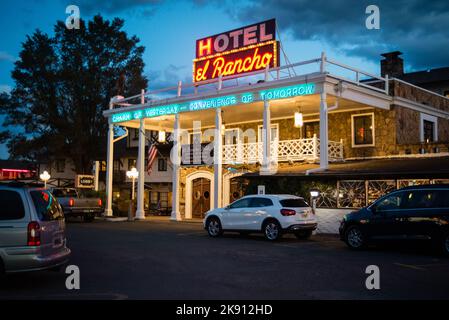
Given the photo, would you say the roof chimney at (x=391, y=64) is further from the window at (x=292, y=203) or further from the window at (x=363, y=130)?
the window at (x=292, y=203)

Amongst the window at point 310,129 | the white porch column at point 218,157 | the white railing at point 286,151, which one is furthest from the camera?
the window at point 310,129

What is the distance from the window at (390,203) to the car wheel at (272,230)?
3.63m

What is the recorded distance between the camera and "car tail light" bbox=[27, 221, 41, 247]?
8367 millimetres

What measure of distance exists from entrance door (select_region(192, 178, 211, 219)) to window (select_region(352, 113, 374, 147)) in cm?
947

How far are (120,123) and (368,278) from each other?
24.4 meters

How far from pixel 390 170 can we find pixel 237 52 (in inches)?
463

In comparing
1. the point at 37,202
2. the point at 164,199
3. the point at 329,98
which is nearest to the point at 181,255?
the point at 37,202

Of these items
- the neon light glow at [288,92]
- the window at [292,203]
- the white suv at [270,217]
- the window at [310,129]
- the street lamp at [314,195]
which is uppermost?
the neon light glow at [288,92]

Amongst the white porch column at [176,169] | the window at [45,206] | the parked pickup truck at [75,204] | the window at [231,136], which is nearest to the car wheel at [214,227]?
the white porch column at [176,169]

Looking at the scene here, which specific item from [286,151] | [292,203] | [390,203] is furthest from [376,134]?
[390,203]

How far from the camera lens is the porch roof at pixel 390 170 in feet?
55.6

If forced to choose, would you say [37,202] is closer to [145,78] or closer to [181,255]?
[181,255]

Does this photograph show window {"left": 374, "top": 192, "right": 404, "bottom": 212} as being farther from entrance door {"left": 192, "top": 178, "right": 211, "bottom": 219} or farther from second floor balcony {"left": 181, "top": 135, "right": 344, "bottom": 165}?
entrance door {"left": 192, "top": 178, "right": 211, "bottom": 219}

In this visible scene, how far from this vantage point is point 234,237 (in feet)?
61.3
